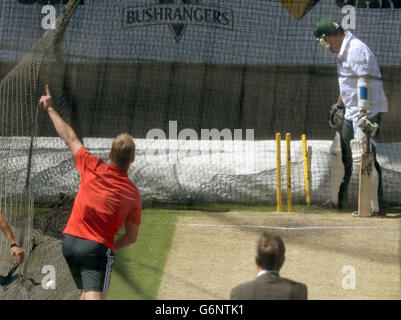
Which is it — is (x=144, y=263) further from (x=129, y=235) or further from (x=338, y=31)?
(x=338, y=31)

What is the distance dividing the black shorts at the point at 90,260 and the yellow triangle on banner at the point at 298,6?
7770 mm

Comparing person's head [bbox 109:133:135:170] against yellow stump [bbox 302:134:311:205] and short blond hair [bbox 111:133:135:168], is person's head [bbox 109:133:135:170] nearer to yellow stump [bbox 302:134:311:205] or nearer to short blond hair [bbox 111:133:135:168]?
short blond hair [bbox 111:133:135:168]

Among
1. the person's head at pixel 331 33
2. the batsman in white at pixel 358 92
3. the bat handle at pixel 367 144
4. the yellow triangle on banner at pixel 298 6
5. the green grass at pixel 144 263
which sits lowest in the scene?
the green grass at pixel 144 263

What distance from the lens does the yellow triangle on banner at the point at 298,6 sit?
11.4m

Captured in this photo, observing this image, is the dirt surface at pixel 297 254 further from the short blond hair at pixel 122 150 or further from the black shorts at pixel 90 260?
the short blond hair at pixel 122 150

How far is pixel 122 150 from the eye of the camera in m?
4.40

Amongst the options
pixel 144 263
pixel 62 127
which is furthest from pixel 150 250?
pixel 62 127

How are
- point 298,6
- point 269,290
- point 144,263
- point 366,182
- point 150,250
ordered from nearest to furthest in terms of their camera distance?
point 269,290, point 144,263, point 150,250, point 366,182, point 298,6

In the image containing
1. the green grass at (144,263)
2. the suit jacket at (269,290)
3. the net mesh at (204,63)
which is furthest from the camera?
the net mesh at (204,63)

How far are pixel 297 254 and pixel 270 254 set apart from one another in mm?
3187

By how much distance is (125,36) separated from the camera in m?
11.5

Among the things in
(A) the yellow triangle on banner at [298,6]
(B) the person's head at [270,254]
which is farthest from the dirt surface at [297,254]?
(A) the yellow triangle on banner at [298,6]
